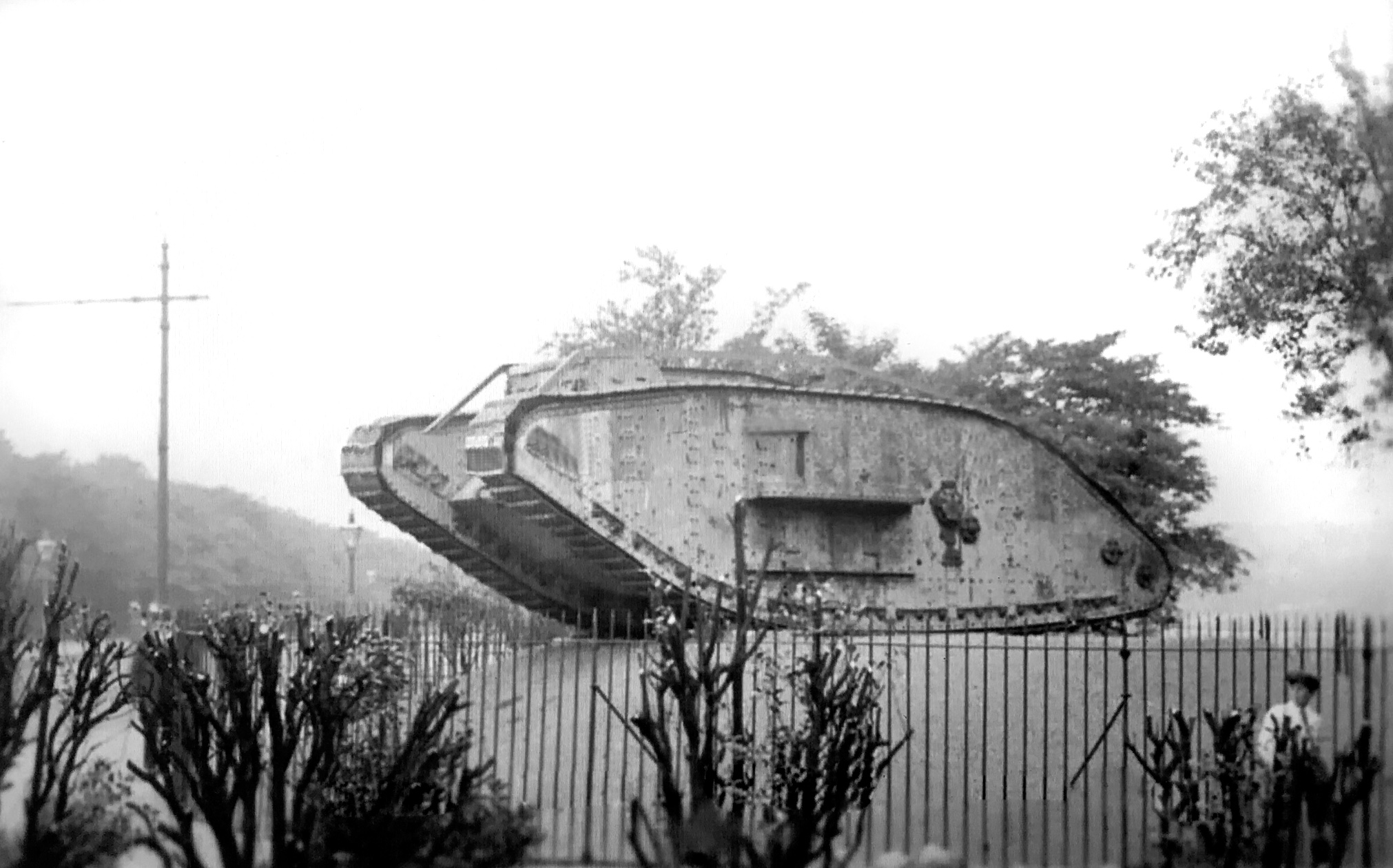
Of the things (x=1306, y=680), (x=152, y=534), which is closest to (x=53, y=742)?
(x=152, y=534)

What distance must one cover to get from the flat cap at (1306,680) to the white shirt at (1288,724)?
0.36 ft

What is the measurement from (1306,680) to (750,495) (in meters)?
8.50

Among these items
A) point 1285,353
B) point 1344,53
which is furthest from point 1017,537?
point 1344,53

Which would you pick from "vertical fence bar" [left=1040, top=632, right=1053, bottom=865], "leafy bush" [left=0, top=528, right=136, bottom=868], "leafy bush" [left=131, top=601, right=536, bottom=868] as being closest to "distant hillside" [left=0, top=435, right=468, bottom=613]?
"leafy bush" [left=0, top=528, right=136, bottom=868]

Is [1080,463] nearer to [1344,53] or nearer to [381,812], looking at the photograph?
[1344,53]

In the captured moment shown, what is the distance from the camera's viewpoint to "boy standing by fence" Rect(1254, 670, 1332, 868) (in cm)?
797

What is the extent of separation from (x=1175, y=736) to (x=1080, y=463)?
6865 millimetres

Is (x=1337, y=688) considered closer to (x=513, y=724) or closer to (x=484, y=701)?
(x=513, y=724)

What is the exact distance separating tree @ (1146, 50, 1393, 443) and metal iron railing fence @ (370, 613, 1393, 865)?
5.81 feet

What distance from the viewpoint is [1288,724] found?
30.0ft

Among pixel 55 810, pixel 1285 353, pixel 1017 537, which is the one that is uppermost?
pixel 1285 353

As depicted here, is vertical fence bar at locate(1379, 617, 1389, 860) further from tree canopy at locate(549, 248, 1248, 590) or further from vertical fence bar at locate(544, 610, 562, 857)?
tree canopy at locate(549, 248, 1248, 590)

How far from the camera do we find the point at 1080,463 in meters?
18.9

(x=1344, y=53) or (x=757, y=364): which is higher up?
(x=1344, y=53)
